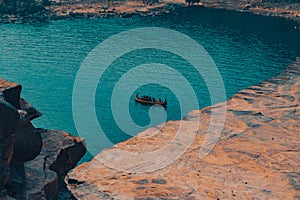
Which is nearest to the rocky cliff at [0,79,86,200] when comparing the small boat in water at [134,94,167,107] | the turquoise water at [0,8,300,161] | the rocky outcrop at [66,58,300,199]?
the rocky outcrop at [66,58,300,199]

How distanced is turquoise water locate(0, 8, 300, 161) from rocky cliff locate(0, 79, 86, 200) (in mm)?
28074

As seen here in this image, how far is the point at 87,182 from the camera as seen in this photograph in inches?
2712

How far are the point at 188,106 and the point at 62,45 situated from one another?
6449 cm

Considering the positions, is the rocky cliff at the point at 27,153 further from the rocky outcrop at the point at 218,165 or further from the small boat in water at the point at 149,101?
the small boat in water at the point at 149,101

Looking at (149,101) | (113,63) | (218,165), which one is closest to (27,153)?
(218,165)

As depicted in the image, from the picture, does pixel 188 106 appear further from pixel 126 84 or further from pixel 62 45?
pixel 62 45

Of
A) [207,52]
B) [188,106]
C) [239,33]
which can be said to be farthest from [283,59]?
[188,106]

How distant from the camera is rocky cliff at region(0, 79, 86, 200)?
46.5 meters

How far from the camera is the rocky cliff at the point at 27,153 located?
46531 mm

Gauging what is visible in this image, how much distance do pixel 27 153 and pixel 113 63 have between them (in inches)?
3676

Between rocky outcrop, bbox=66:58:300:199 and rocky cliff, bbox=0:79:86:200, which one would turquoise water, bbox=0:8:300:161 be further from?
rocky cliff, bbox=0:79:86:200

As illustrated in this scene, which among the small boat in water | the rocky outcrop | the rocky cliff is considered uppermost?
the rocky cliff

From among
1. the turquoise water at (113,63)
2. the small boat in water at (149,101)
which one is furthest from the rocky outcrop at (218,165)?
the turquoise water at (113,63)

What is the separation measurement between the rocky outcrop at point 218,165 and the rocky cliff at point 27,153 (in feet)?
23.7
